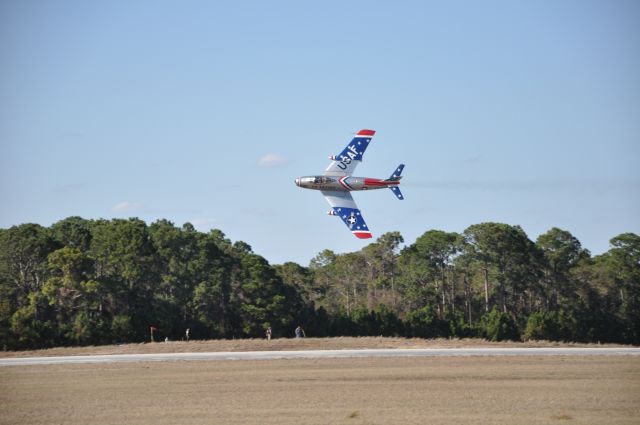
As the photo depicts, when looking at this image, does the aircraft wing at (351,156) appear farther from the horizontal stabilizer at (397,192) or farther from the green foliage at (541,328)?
the green foliage at (541,328)

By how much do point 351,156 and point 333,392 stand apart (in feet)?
84.7

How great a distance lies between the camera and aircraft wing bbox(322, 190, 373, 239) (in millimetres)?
64250

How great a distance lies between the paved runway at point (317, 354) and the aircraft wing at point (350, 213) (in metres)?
9.40

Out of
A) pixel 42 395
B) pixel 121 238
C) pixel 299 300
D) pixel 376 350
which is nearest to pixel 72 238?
pixel 121 238

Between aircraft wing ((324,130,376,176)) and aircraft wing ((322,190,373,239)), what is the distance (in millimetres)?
2060

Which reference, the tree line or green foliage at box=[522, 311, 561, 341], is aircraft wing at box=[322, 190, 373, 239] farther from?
green foliage at box=[522, 311, 561, 341]

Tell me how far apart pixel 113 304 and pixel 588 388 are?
63.1 m

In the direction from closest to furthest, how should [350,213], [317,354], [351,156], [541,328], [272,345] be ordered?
1. [350,213]
2. [317,354]
3. [351,156]
4. [272,345]
5. [541,328]

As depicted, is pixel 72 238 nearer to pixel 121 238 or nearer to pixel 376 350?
pixel 121 238

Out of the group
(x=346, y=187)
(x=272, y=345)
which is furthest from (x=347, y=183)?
(x=272, y=345)

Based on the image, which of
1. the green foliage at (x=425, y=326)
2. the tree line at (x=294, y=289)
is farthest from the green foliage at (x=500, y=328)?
the green foliage at (x=425, y=326)

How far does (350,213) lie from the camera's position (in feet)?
212

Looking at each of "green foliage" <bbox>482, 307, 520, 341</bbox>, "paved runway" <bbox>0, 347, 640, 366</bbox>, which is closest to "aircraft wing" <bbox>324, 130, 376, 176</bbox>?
"paved runway" <bbox>0, 347, 640, 366</bbox>

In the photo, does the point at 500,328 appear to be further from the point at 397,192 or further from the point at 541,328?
the point at 397,192
